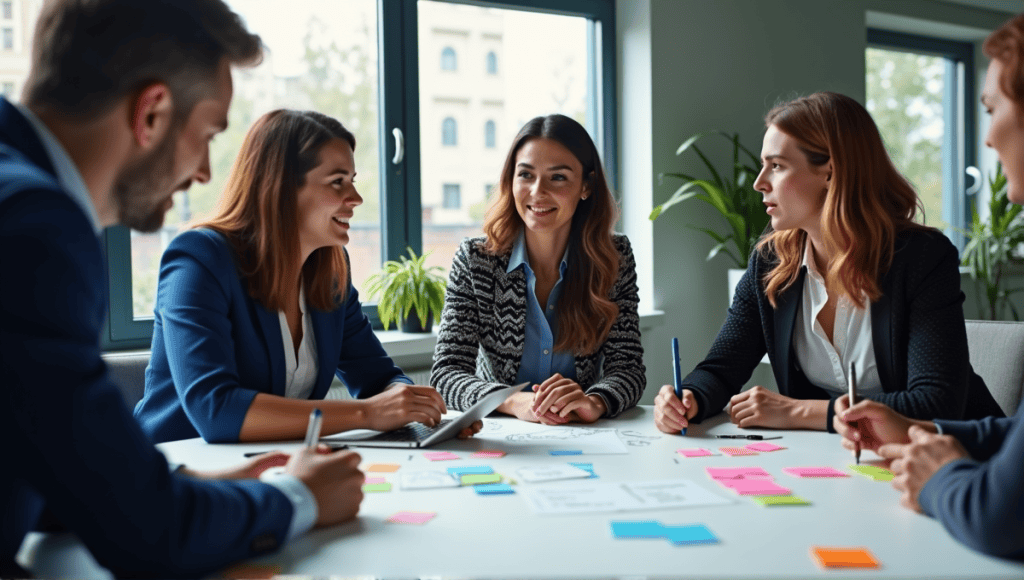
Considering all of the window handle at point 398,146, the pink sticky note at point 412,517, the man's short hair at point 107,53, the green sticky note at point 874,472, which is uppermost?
the window handle at point 398,146

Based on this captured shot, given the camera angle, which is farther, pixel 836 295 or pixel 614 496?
pixel 836 295

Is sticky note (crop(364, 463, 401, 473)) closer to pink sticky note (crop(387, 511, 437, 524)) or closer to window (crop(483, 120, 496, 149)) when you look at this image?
pink sticky note (crop(387, 511, 437, 524))

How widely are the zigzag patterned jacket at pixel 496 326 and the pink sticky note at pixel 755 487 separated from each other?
0.89 m

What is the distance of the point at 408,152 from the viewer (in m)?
3.56

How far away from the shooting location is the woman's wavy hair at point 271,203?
1.86 metres

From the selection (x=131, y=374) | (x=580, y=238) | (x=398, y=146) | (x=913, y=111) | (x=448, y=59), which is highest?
(x=913, y=111)

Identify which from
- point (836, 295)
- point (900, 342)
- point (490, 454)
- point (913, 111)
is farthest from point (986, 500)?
A: point (913, 111)

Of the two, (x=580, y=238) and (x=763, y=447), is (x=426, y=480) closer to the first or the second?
(x=763, y=447)

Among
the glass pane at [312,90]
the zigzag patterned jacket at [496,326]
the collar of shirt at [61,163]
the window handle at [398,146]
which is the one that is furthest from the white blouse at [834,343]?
the glass pane at [312,90]

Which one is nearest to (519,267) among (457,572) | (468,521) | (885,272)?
(885,272)

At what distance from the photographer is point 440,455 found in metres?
1.54

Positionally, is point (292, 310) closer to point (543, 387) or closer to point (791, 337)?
point (543, 387)

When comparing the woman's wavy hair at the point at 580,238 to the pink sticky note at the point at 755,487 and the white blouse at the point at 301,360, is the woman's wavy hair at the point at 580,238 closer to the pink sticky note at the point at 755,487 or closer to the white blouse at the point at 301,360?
the white blouse at the point at 301,360

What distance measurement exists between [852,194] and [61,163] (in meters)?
1.76
